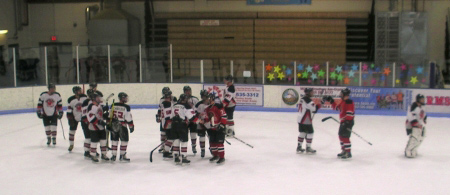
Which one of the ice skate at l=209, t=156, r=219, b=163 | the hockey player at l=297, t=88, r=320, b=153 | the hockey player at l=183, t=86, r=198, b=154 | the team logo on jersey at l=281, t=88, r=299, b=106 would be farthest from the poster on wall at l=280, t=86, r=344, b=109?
the ice skate at l=209, t=156, r=219, b=163

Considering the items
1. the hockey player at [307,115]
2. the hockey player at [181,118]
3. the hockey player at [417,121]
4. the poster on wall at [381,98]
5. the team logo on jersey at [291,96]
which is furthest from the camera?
the team logo on jersey at [291,96]

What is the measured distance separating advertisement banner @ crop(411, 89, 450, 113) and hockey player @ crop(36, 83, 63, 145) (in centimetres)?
926

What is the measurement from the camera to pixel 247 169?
374 inches

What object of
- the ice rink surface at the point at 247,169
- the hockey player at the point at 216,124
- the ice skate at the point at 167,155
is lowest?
the ice rink surface at the point at 247,169

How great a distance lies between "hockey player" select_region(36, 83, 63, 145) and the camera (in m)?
11.3

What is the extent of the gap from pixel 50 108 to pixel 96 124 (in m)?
2.00

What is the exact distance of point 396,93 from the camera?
15.6 metres

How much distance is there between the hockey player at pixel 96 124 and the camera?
31.8 ft

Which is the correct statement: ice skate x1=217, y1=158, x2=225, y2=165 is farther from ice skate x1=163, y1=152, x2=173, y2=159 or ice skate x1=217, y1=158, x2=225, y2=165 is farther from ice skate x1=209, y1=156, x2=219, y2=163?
ice skate x1=163, y1=152, x2=173, y2=159

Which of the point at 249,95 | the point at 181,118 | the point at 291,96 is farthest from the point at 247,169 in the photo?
the point at 249,95

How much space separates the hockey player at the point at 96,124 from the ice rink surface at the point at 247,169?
271mm

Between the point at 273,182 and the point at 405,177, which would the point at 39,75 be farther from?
the point at 405,177

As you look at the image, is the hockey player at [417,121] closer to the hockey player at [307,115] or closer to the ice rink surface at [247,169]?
the ice rink surface at [247,169]

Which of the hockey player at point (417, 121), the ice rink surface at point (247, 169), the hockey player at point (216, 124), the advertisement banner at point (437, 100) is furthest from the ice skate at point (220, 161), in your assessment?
the advertisement banner at point (437, 100)
